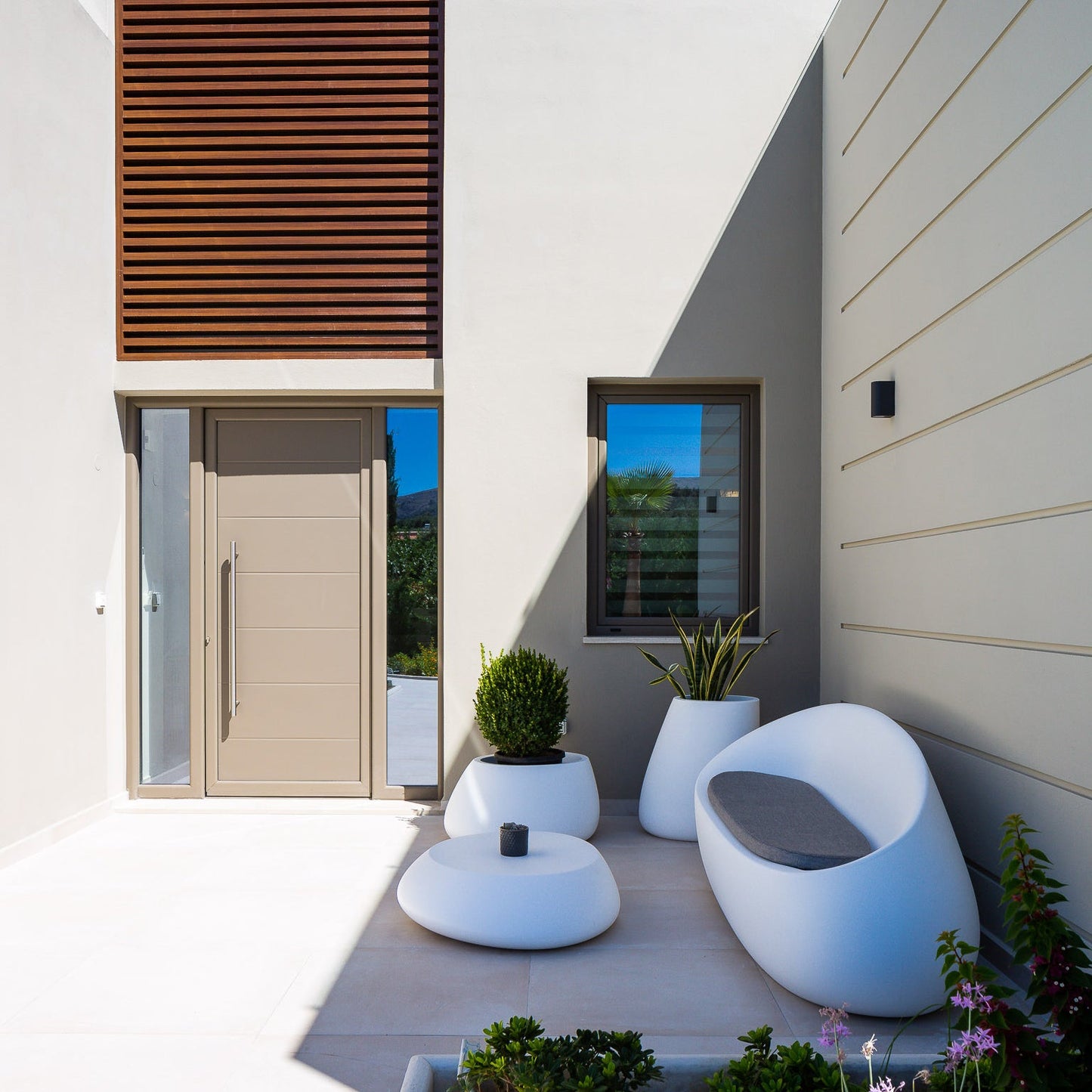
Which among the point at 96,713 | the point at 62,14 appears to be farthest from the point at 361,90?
the point at 96,713

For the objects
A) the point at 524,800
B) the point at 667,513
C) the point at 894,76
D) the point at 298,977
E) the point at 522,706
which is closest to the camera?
the point at 298,977

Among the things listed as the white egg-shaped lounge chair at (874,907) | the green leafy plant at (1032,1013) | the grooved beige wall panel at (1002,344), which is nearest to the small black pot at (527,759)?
the white egg-shaped lounge chair at (874,907)

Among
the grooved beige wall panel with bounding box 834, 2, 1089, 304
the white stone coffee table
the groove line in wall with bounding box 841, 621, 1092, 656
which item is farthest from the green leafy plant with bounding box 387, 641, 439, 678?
the grooved beige wall panel with bounding box 834, 2, 1089, 304

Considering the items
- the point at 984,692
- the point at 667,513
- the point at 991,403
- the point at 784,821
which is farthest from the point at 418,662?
the point at 991,403

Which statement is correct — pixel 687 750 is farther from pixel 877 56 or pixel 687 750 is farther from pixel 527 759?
pixel 877 56

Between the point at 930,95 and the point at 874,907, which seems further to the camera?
the point at 930,95

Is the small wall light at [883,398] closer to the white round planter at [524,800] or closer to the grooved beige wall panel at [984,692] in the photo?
the grooved beige wall panel at [984,692]

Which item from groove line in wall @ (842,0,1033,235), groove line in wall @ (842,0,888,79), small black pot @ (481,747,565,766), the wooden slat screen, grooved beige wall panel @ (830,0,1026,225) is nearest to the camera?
groove line in wall @ (842,0,1033,235)

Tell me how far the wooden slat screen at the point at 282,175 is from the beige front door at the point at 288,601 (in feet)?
1.71

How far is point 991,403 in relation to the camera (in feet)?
9.93

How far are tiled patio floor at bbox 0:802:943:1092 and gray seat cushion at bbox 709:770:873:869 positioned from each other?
29cm

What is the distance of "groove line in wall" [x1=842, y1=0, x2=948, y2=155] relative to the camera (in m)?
3.48

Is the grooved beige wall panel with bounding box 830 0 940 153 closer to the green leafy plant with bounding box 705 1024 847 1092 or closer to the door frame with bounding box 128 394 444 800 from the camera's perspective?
the door frame with bounding box 128 394 444 800

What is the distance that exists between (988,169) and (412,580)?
3462mm
